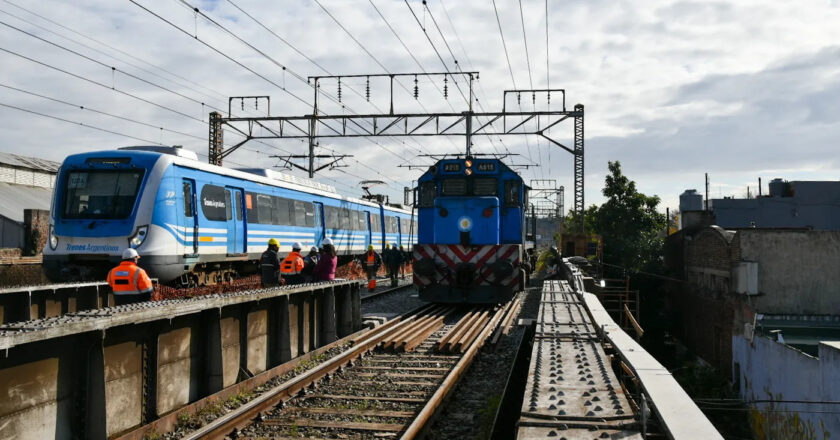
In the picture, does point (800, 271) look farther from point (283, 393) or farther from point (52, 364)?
point (52, 364)

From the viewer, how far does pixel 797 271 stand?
24719 millimetres

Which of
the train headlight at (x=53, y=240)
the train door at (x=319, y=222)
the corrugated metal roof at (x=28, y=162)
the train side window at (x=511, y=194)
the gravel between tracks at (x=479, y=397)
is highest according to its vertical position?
the corrugated metal roof at (x=28, y=162)

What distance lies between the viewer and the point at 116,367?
598cm

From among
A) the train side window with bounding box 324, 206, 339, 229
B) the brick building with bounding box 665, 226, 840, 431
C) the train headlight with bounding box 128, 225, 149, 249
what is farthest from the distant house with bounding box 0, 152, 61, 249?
the brick building with bounding box 665, 226, 840, 431

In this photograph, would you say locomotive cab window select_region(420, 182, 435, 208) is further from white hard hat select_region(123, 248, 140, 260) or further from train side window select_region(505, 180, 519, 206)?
white hard hat select_region(123, 248, 140, 260)

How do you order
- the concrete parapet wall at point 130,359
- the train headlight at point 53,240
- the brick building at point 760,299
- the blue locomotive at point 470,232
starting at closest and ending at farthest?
the concrete parapet wall at point 130,359 → the train headlight at point 53,240 → the blue locomotive at point 470,232 → the brick building at point 760,299

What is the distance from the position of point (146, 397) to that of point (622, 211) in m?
38.0

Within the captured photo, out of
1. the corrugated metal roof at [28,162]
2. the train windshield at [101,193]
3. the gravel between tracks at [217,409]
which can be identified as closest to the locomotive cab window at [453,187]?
the train windshield at [101,193]

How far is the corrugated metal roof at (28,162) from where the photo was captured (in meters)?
41.6

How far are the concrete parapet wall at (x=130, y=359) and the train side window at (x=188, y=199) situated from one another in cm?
526

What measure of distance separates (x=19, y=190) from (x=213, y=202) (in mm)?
31385

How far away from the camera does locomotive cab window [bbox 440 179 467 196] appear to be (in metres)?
16.8

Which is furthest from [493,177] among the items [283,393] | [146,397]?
[146,397]

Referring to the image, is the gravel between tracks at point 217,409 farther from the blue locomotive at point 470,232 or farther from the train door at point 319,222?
the train door at point 319,222
